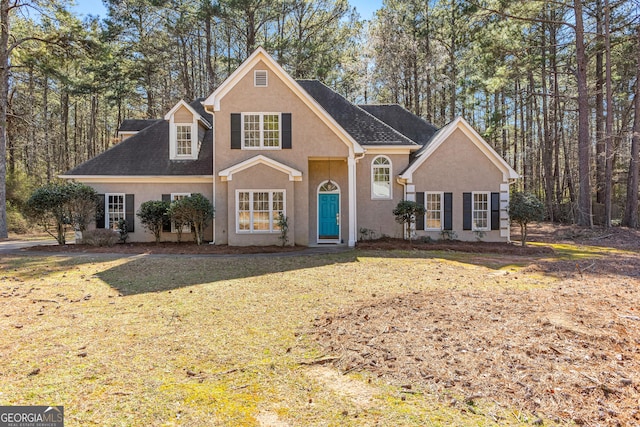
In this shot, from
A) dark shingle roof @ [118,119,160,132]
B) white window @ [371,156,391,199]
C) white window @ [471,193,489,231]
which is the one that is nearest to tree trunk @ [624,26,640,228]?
white window @ [471,193,489,231]

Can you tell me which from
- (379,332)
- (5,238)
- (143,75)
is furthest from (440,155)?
(143,75)

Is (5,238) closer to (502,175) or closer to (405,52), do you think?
(502,175)

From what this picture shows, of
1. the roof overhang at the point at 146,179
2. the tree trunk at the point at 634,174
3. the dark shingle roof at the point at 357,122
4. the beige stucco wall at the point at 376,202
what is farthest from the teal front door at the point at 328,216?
the tree trunk at the point at 634,174

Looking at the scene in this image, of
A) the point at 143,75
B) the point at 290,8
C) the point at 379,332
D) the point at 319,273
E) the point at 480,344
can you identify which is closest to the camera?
the point at 480,344

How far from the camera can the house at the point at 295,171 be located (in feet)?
46.2

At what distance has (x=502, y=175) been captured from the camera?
15.7m

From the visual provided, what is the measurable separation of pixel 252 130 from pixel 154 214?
5203mm

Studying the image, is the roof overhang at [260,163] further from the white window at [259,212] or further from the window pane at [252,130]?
the window pane at [252,130]

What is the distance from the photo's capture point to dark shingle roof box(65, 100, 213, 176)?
15.5 metres

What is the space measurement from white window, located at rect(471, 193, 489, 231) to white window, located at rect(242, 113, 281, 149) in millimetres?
8999

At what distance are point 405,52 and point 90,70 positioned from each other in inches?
917

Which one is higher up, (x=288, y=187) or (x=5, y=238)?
(x=288, y=187)

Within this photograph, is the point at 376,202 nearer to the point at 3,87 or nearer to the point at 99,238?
the point at 99,238

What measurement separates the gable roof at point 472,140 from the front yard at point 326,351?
26.6 feet
